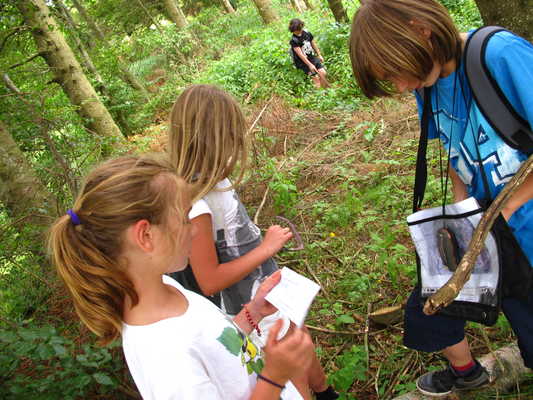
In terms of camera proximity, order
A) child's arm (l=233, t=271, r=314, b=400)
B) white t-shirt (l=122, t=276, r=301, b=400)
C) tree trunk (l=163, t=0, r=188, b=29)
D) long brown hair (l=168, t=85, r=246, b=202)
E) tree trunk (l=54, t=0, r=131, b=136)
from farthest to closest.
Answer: tree trunk (l=163, t=0, r=188, b=29) < tree trunk (l=54, t=0, r=131, b=136) < long brown hair (l=168, t=85, r=246, b=202) < child's arm (l=233, t=271, r=314, b=400) < white t-shirt (l=122, t=276, r=301, b=400)

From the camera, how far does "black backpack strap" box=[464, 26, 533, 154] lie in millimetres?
1359

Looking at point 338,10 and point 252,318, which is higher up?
point 338,10

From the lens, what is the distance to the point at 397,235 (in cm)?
360

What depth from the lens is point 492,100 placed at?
1389 millimetres

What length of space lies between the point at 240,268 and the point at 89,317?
75 centimetres

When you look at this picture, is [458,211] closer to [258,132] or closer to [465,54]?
[465,54]

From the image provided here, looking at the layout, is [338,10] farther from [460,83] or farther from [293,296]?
[293,296]

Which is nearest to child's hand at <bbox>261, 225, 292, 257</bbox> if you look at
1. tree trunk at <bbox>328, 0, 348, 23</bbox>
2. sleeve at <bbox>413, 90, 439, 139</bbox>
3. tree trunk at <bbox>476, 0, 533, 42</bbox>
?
sleeve at <bbox>413, 90, 439, 139</bbox>

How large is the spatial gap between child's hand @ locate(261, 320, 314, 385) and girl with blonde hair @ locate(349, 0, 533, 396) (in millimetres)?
838

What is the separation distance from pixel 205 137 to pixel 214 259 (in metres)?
0.56

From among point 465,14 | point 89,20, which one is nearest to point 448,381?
point 465,14

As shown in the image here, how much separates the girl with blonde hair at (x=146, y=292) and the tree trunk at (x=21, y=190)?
102 inches

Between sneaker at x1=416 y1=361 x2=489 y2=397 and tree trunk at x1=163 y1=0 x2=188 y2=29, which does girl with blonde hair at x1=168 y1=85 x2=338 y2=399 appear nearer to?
sneaker at x1=416 y1=361 x2=489 y2=397

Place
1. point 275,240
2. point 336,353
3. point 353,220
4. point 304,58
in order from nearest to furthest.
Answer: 1. point 275,240
2. point 336,353
3. point 353,220
4. point 304,58
